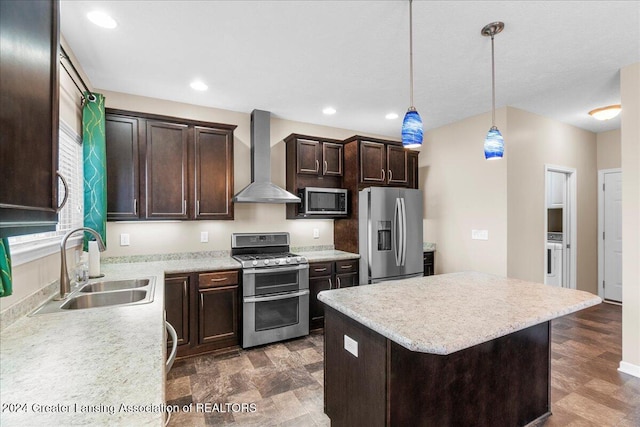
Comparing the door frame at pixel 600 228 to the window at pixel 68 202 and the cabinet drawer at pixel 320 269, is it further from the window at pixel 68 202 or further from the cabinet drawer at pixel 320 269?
the window at pixel 68 202

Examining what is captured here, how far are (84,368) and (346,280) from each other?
10.1 feet

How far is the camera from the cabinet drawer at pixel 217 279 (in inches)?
120

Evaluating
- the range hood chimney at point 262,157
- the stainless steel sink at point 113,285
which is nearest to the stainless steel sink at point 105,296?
the stainless steel sink at point 113,285

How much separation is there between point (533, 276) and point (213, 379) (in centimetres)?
406

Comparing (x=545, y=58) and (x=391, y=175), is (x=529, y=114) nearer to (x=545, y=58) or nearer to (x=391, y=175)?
(x=545, y=58)

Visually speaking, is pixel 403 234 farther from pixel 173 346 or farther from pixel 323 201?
pixel 173 346

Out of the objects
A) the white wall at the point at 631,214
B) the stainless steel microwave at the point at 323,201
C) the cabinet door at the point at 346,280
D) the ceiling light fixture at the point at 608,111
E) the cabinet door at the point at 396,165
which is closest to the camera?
the white wall at the point at 631,214

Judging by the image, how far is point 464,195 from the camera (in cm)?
428

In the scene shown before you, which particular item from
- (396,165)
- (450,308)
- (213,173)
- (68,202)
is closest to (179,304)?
(68,202)

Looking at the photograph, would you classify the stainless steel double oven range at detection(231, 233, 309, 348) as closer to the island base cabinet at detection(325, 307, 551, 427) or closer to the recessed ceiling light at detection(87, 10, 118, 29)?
the island base cabinet at detection(325, 307, 551, 427)

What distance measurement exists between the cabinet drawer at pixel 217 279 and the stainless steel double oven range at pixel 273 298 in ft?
0.39

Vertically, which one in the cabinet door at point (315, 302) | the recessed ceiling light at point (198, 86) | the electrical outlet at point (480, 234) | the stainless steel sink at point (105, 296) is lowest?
the cabinet door at point (315, 302)

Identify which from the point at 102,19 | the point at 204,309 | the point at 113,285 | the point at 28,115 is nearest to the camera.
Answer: the point at 28,115

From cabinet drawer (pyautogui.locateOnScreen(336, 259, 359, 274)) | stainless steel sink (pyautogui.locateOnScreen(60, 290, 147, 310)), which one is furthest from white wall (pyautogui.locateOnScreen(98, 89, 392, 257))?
stainless steel sink (pyautogui.locateOnScreen(60, 290, 147, 310))
